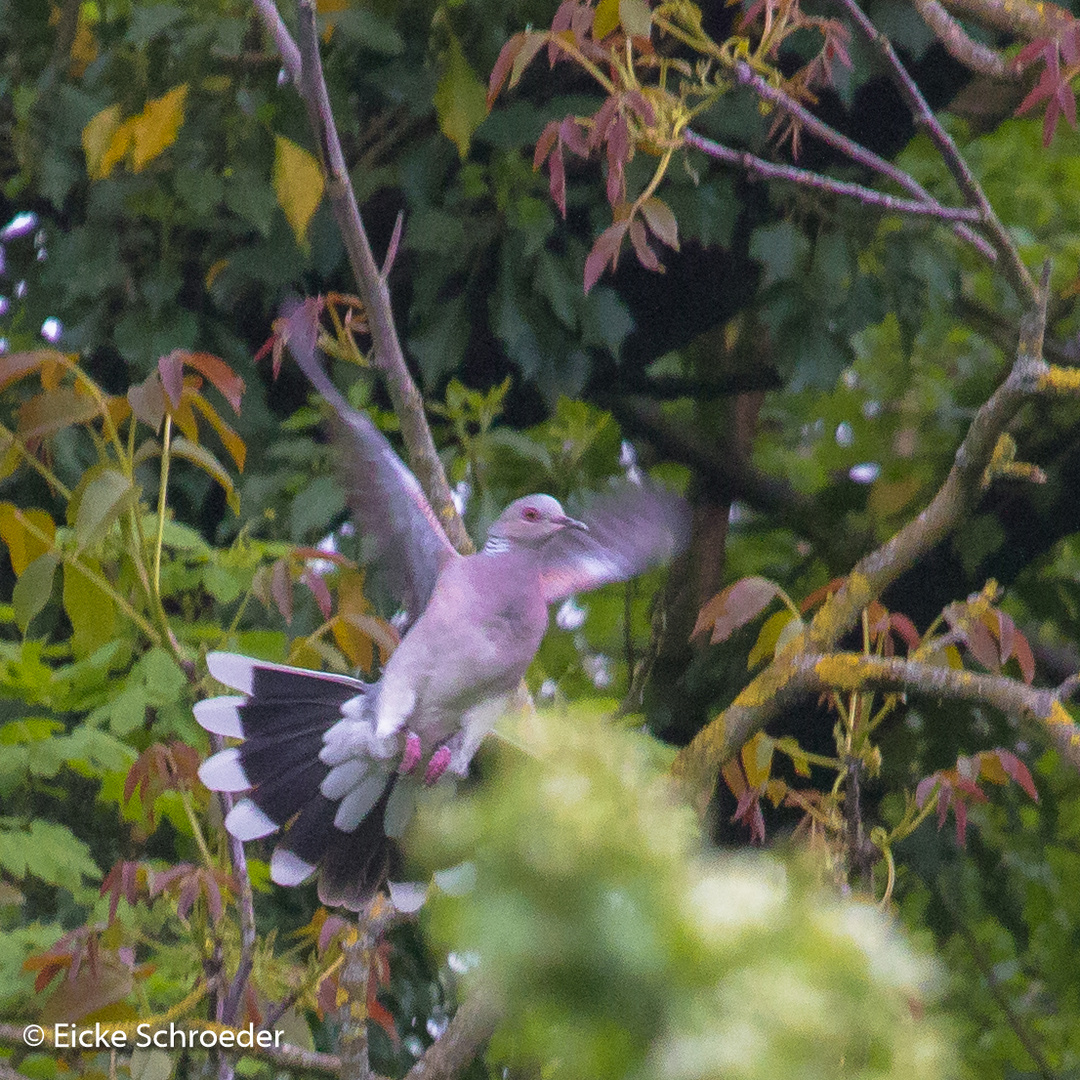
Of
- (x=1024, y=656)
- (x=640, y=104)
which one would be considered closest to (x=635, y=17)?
(x=640, y=104)

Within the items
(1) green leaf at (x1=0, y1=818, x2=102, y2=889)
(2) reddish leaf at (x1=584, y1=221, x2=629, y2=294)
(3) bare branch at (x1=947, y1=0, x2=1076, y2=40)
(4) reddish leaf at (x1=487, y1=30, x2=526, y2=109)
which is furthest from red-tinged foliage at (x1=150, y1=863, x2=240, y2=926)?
(3) bare branch at (x1=947, y1=0, x2=1076, y2=40)

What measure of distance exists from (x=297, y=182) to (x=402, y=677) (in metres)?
1.20

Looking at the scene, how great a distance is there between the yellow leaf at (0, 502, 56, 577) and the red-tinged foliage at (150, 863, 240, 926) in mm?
558

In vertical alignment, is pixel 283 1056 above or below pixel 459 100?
below

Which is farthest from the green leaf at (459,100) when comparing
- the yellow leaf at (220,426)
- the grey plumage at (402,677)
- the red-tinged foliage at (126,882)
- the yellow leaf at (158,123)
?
the red-tinged foliage at (126,882)

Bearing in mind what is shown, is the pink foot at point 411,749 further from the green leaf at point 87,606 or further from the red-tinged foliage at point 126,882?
the green leaf at point 87,606

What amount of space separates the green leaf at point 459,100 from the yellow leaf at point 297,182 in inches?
13.7

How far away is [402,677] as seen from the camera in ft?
8.38

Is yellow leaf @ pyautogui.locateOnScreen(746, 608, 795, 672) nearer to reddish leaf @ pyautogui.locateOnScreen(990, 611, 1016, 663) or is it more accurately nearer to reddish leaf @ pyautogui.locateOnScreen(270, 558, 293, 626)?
reddish leaf @ pyautogui.locateOnScreen(990, 611, 1016, 663)

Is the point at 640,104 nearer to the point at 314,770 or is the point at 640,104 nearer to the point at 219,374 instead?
the point at 219,374

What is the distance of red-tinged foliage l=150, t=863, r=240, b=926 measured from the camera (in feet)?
7.22

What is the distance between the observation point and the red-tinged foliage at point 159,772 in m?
2.44

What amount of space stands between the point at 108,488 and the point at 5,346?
235cm

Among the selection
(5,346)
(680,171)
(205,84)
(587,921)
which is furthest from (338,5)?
(587,921)
